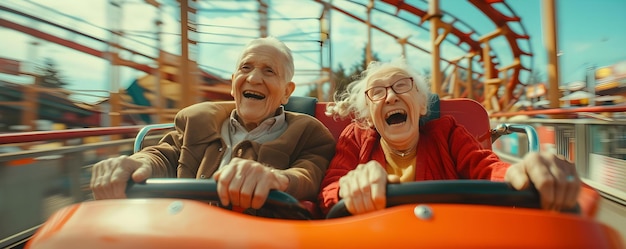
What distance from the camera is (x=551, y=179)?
0.80 m

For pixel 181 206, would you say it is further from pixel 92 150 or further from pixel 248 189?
pixel 92 150

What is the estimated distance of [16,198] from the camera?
2.20 meters

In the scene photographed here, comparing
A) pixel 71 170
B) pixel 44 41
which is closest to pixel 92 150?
pixel 71 170

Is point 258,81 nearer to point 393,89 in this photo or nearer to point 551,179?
point 393,89

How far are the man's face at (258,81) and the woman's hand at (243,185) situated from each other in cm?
71

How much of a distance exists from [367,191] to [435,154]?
2.45ft

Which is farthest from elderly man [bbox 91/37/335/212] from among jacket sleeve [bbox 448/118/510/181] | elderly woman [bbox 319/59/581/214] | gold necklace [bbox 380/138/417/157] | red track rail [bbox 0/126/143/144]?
red track rail [bbox 0/126/143/144]

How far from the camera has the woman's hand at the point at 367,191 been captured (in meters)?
0.85

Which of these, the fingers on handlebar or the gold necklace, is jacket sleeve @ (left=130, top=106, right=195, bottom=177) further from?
the gold necklace

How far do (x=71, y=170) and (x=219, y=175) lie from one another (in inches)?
85.3

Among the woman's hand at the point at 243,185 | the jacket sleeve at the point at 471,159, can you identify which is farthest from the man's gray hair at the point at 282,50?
the woman's hand at the point at 243,185

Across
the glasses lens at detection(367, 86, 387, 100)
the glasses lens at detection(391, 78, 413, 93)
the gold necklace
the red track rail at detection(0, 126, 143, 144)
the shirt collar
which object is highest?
the glasses lens at detection(391, 78, 413, 93)

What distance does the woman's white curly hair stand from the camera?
1.59m

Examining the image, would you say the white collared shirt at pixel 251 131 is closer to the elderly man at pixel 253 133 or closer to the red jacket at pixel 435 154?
the elderly man at pixel 253 133
